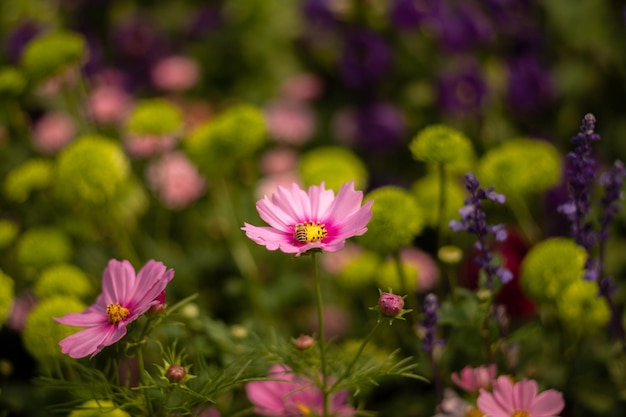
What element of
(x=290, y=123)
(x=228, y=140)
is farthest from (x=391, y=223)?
(x=290, y=123)

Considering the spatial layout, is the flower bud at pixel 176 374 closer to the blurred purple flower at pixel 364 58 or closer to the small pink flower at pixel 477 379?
the small pink flower at pixel 477 379

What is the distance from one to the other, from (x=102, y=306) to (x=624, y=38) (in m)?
1.09

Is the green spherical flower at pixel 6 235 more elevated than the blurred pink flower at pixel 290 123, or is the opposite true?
the blurred pink flower at pixel 290 123

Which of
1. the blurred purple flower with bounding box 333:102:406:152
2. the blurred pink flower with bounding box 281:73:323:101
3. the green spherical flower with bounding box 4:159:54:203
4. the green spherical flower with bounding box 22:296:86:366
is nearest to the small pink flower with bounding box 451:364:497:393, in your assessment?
the green spherical flower with bounding box 22:296:86:366

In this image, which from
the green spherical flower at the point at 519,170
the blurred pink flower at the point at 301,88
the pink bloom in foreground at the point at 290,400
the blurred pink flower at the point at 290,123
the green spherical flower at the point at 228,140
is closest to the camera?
the pink bloom in foreground at the point at 290,400

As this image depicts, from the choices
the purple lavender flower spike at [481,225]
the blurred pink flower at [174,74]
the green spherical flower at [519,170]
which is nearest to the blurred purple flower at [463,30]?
the green spherical flower at [519,170]

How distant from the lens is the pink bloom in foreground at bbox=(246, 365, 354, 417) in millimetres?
590

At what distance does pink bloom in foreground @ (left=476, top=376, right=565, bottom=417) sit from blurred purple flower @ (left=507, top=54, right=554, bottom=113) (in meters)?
0.71

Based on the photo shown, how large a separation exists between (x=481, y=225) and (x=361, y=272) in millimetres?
319

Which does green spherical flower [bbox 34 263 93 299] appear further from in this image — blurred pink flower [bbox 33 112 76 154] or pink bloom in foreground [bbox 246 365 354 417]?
blurred pink flower [bbox 33 112 76 154]

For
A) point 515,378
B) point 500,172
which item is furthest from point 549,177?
point 515,378

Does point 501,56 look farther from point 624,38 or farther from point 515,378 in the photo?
point 515,378

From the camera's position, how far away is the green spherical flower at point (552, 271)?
0.64 m

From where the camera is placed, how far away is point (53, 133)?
1356mm
